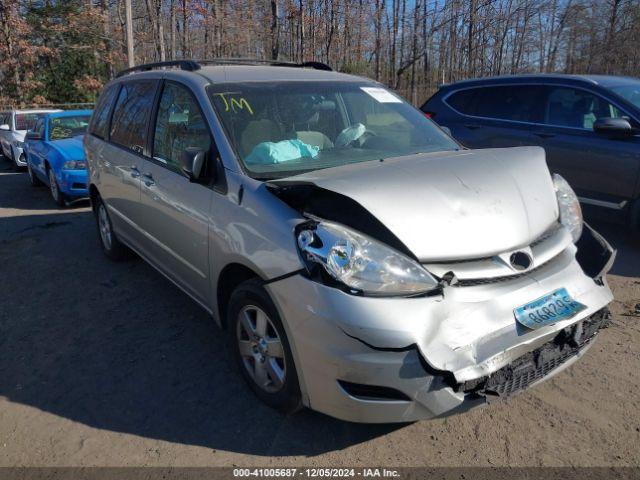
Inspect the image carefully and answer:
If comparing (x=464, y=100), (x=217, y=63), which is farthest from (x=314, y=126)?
(x=464, y=100)

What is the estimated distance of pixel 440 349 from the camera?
2.22m

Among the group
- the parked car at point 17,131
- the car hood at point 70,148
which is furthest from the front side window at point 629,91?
the parked car at point 17,131

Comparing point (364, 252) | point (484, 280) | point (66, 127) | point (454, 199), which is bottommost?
point (66, 127)

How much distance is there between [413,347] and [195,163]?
1.72 metres

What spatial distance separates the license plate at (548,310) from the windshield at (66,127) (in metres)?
9.25

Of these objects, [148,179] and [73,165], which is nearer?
[148,179]

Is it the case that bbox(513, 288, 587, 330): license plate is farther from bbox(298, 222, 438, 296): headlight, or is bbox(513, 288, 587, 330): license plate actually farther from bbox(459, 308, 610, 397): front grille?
bbox(298, 222, 438, 296): headlight

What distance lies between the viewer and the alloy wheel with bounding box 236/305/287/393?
9.02ft

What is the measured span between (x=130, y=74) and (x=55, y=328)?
2716 millimetres

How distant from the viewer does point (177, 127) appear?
379 cm

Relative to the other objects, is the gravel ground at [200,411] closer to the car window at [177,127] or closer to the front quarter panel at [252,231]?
the front quarter panel at [252,231]

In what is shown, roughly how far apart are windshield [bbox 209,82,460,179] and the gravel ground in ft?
4.71

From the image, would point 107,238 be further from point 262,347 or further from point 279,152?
point 262,347

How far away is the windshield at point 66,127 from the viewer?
9.52m
